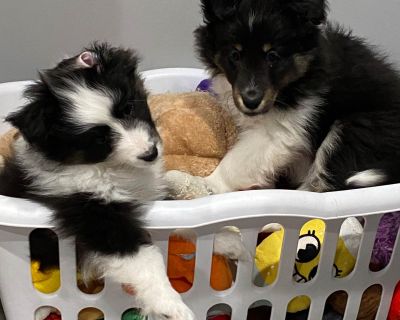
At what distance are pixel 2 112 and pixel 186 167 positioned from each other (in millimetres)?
905

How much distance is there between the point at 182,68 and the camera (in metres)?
3.06

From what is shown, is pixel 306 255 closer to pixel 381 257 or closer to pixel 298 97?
→ pixel 381 257

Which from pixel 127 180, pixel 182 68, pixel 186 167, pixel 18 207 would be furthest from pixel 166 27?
pixel 18 207

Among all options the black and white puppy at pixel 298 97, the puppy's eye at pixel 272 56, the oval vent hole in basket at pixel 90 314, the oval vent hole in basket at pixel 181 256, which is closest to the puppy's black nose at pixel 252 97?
the black and white puppy at pixel 298 97

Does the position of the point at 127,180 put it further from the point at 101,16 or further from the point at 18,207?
the point at 101,16

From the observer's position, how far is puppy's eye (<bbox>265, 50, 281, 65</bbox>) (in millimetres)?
2125

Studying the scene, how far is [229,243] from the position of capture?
1943 millimetres

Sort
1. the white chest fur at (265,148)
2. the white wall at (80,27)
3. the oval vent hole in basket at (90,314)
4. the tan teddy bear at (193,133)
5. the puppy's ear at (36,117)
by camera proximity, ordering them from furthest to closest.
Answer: the white wall at (80,27) < the tan teddy bear at (193,133) < the white chest fur at (265,148) < the oval vent hole in basket at (90,314) < the puppy's ear at (36,117)

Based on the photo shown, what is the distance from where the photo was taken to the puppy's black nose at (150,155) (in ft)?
5.75

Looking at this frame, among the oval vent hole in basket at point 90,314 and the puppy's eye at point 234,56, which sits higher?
the puppy's eye at point 234,56

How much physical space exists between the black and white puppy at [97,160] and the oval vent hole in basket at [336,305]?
0.63 metres

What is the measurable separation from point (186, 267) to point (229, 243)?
0.52 feet

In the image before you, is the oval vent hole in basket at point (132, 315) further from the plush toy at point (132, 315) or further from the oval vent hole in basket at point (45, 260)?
the oval vent hole in basket at point (45, 260)

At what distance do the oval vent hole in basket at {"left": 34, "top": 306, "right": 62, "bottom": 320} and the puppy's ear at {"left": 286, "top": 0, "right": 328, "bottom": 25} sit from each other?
1.29m
